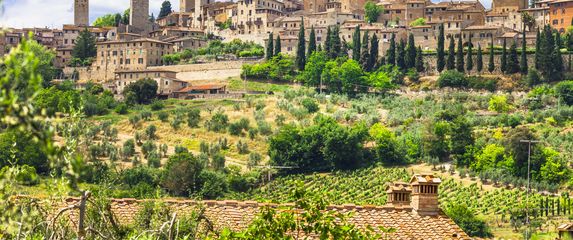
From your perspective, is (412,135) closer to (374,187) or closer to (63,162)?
(374,187)

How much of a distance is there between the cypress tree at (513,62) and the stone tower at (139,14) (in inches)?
1771

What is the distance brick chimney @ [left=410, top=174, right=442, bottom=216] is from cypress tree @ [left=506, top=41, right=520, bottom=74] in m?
79.5

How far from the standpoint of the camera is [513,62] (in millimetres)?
99875

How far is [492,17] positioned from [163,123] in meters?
39.4

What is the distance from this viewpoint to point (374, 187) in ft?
243

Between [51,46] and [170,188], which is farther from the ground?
[51,46]

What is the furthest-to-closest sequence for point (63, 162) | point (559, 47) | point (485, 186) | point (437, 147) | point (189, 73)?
point (189, 73), point (559, 47), point (437, 147), point (485, 186), point (63, 162)

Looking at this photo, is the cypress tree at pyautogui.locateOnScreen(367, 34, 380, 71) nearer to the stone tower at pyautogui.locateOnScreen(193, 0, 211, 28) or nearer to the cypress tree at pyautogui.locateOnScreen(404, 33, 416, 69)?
the cypress tree at pyautogui.locateOnScreen(404, 33, 416, 69)

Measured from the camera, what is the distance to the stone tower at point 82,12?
13575 cm

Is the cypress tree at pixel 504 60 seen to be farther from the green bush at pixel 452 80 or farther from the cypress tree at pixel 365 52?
the cypress tree at pixel 365 52

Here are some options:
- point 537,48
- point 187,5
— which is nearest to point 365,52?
point 537,48

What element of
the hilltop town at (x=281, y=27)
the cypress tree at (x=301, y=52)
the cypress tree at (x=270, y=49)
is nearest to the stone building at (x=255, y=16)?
the hilltop town at (x=281, y=27)

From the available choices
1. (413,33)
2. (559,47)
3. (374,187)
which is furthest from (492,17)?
(374,187)

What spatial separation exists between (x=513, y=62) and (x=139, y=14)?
46.6 m
